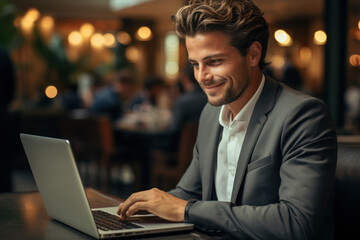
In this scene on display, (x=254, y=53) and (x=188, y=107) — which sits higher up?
(x=254, y=53)

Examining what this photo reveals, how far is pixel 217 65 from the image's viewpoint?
163 centimetres

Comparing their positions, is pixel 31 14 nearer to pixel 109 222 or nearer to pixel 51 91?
pixel 51 91

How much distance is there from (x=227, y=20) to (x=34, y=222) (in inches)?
32.9

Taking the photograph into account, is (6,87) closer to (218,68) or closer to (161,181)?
(161,181)

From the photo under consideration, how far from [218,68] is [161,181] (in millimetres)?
4104

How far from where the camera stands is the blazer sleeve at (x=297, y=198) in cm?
140

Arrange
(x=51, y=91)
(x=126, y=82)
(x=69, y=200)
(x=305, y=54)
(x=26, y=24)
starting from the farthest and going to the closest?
(x=305, y=54)
(x=26, y=24)
(x=51, y=91)
(x=126, y=82)
(x=69, y=200)

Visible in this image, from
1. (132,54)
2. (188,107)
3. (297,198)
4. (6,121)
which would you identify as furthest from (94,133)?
(132,54)

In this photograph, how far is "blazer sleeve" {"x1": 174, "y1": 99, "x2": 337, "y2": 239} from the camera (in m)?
1.40


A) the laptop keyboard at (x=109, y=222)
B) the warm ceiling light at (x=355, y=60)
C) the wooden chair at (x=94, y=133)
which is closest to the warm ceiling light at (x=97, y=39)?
the warm ceiling light at (x=355, y=60)

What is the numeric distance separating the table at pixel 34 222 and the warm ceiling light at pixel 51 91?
8528 mm

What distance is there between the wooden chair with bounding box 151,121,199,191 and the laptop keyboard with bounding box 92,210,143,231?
293cm

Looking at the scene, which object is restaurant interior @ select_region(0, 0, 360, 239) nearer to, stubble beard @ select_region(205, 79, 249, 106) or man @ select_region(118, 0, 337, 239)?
man @ select_region(118, 0, 337, 239)

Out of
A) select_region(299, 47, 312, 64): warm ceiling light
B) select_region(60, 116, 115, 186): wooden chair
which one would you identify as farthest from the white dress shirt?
select_region(299, 47, 312, 64): warm ceiling light
